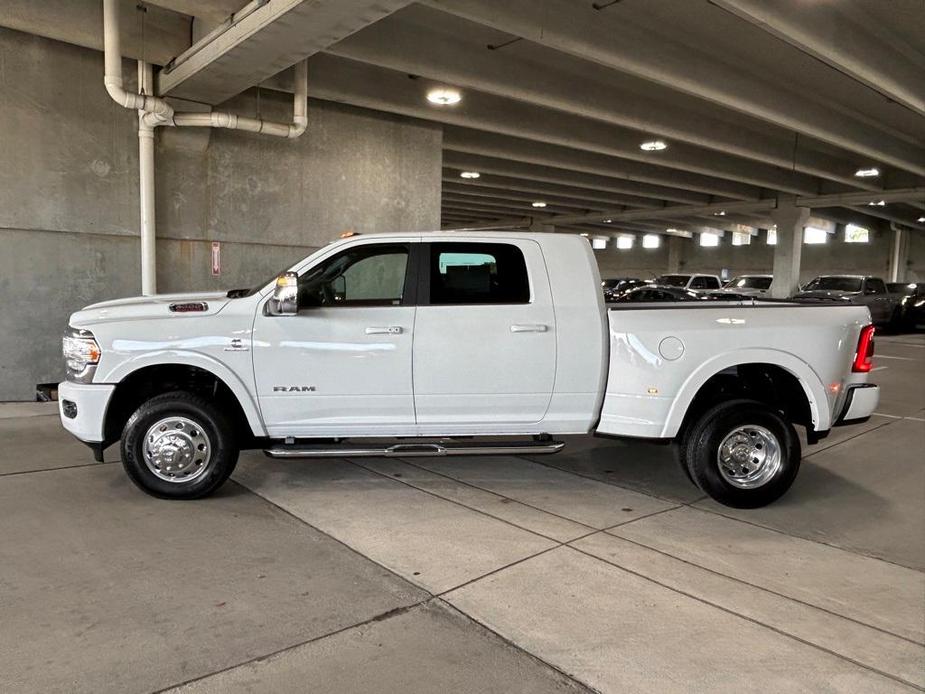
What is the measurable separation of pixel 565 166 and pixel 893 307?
38.6ft

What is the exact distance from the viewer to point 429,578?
12.8 ft

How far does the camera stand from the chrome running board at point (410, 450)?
5.07 meters

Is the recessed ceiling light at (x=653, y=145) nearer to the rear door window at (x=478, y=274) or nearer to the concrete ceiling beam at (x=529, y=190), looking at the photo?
the concrete ceiling beam at (x=529, y=190)

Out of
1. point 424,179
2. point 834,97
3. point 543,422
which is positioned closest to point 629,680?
point 543,422

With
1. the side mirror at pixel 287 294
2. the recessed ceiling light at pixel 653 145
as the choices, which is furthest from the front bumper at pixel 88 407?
the recessed ceiling light at pixel 653 145

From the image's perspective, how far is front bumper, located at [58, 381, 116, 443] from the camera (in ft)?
16.4

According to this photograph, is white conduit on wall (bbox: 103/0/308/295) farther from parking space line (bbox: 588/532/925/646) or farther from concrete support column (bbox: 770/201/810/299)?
concrete support column (bbox: 770/201/810/299)

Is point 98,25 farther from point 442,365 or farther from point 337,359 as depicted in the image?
point 442,365

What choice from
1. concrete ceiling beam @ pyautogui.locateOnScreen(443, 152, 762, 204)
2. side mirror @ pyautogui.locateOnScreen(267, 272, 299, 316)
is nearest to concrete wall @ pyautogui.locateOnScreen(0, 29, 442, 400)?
concrete ceiling beam @ pyautogui.locateOnScreen(443, 152, 762, 204)

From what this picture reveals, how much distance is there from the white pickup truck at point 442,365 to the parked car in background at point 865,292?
1655 cm

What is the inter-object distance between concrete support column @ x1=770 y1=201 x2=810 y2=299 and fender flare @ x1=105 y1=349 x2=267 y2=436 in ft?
73.0

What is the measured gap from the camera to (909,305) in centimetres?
2150

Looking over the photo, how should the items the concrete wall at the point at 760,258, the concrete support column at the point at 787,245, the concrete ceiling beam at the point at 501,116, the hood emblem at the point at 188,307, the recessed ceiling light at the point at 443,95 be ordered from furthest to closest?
1. the concrete wall at the point at 760,258
2. the concrete support column at the point at 787,245
3. the recessed ceiling light at the point at 443,95
4. the concrete ceiling beam at the point at 501,116
5. the hood emblem at the point at 188,307

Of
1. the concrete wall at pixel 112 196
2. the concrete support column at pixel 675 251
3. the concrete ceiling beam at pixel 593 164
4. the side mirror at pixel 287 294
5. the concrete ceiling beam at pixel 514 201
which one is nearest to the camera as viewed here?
the side mirror at pixel 287 294
